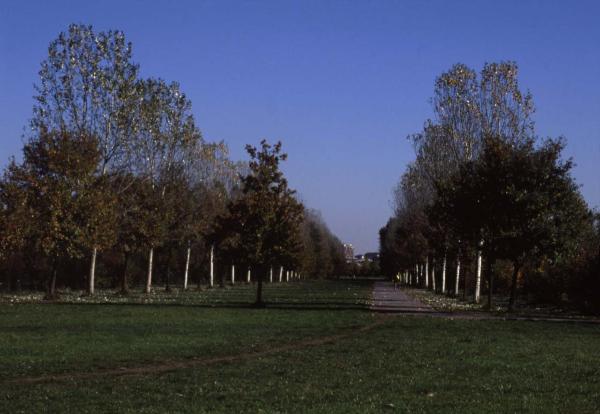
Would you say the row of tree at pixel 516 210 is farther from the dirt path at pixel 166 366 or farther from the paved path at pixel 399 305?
the dirt path at pixel 166 366

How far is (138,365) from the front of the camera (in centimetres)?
1783

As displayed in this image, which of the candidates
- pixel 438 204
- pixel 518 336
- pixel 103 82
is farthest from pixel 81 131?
pixel 518 336

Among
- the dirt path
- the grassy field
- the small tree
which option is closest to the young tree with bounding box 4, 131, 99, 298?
the grassy field

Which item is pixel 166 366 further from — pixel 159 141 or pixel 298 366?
pixel 159 141

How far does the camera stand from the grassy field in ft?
41.7

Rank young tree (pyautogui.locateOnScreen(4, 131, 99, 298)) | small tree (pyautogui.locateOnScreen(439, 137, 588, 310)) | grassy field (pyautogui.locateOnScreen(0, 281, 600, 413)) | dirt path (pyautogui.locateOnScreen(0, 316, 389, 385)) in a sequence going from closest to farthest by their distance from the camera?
grassy field (pyautogui.locateOnScreen(0, 281, 600, 413)), dirt path (pyautogui.locateOnScreen(0, 316, 389, 385)), small tree (pyautogui.locateOnScreen(439, 137, 588, 310)), young tree (pyautogui.locateOnScreen(4, 131, 99, 298))

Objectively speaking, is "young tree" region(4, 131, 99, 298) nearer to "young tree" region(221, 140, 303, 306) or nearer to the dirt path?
"young tree" region(221, 140, 303, 306)

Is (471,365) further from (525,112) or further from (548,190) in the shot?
(525,112)

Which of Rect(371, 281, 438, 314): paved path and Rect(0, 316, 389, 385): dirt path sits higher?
Rect(371, 281, 438, 314): paved path

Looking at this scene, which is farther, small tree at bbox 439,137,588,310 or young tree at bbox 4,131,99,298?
young tree at bbox 4,131,99,298

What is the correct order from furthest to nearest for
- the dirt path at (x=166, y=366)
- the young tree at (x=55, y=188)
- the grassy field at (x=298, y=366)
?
the young tree at (x=55, y=188) → the dirt path at (x=166, y=366) → the grassy field at (x=298, y=366)

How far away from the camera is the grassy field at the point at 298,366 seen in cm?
1272

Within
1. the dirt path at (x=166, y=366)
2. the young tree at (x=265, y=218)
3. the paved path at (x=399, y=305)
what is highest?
the young tree at (x=265, y=218)

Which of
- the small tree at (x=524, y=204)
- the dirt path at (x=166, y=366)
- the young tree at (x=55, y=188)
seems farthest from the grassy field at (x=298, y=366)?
the young tree at (x=55, y=188)
